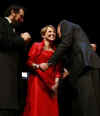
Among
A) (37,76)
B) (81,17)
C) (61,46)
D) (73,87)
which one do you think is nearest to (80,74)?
(73,87)

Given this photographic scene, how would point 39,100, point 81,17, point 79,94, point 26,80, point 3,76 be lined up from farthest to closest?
point 81,17 < point 26,80 < point 39,100 < point 79,94 < point 3,76

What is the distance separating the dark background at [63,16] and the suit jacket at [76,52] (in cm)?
102

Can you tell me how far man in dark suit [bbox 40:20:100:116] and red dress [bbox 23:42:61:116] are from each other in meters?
0.27

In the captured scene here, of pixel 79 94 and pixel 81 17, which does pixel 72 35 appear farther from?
pixel 81 17

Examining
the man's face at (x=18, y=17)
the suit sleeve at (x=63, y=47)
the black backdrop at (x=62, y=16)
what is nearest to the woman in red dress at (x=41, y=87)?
the suit sleeve at (x=63, y=47)

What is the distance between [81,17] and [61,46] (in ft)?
3.85

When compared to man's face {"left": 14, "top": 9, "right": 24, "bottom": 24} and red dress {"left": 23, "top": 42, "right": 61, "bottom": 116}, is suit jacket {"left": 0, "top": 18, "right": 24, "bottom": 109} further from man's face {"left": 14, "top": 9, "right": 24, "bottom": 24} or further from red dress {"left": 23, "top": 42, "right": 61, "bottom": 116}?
red dress {"left": 23, "top": 42, "right": 61, "bottom": 116}

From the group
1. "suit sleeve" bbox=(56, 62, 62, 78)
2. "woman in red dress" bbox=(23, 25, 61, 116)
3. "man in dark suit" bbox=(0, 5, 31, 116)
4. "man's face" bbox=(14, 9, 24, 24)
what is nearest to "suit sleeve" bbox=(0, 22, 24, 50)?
"man in dark suit" bbox=(0, 5, 31, 116)

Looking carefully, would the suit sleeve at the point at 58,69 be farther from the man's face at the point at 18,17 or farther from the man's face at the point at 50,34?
the man's face at the point at 18,17

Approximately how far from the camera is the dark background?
3916mm

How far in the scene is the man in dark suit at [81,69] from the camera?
2.72 metres

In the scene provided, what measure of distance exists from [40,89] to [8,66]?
0.66 metres

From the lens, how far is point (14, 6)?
9.22 ft

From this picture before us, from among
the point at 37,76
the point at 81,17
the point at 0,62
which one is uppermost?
the point at 81,17
